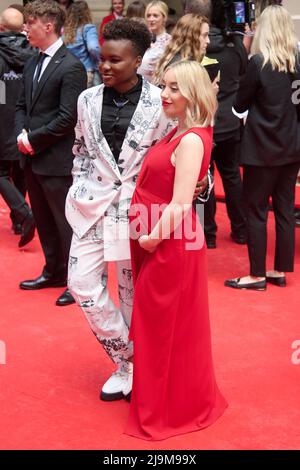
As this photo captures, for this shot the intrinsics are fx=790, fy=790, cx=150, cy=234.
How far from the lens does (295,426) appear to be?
3.45m

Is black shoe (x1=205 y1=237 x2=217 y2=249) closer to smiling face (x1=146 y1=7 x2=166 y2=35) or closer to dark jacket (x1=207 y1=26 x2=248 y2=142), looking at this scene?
dark jacket (x1=207 y1=26 x2=248 y2=142)

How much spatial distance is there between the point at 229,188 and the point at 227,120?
0.57 m

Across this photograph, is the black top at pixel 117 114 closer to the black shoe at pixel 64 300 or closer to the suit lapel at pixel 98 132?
the suit lapel at pixel 98 132

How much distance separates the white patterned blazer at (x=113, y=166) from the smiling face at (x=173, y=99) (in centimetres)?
28

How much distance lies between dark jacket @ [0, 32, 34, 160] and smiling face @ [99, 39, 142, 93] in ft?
9.91

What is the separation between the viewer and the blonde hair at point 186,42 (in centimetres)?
529

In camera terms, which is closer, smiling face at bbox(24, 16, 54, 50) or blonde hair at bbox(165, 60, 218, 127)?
blonde hair at bbox(165, 60, 218, 127)

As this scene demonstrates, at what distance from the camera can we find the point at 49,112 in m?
4.92

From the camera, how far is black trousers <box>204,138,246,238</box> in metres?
6.15

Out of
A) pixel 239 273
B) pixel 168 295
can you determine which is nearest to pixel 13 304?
pixel 239 273

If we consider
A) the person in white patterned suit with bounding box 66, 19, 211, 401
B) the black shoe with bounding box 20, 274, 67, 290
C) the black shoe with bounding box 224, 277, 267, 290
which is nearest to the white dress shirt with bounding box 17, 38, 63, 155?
the black shoe with bounding box 20, 274, 67, 290

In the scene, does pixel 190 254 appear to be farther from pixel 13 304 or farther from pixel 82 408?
pixel 13 304

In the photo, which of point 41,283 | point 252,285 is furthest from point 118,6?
point 252,285
